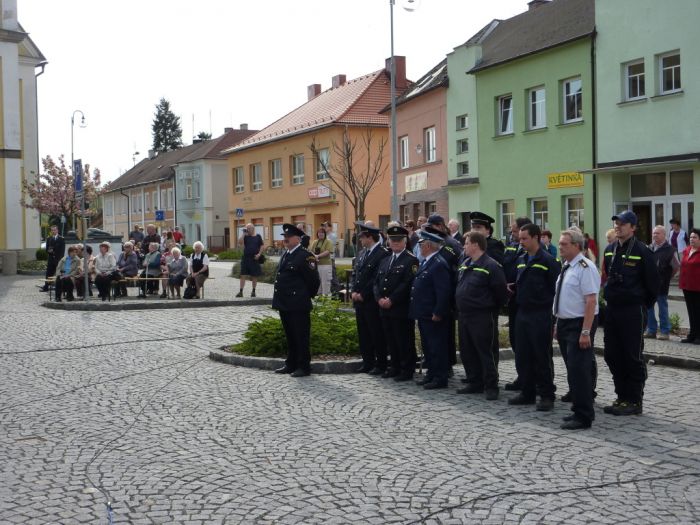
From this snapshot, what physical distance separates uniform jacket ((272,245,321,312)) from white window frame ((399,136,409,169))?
2957cm

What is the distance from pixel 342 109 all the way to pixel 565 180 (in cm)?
2429

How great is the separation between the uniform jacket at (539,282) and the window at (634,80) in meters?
18.9

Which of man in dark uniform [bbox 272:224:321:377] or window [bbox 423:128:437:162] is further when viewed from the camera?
window [bbox 423:128:437:162]

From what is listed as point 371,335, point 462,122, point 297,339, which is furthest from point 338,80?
point 297,339

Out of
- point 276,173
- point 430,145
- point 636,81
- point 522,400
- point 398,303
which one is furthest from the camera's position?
point 276,173

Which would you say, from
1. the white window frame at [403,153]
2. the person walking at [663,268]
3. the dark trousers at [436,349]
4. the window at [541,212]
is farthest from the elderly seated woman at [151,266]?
the white window frame at [403,153]

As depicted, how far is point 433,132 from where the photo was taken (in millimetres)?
38188

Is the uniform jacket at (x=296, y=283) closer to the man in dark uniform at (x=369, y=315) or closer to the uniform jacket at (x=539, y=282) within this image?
the man in dark uniform at (x=369, y=315)

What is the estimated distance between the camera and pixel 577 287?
830 cm

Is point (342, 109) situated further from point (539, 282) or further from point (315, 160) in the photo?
point (539, 282)

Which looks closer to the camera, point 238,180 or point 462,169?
point 462,169

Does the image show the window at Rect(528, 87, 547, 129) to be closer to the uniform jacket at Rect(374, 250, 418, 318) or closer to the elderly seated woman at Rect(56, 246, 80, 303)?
the elderly seated woman at Rect(56, 246, 80, 303)

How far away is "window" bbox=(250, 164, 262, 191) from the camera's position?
6084cm

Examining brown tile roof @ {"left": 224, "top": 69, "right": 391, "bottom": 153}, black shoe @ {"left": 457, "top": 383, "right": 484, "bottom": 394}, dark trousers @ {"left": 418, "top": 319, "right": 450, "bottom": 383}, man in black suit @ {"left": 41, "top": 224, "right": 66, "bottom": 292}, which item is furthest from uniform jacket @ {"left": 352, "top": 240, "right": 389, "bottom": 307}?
brown tile roof @ {"left": 224, "top": 69, "right": 391, "bottom": 153}
